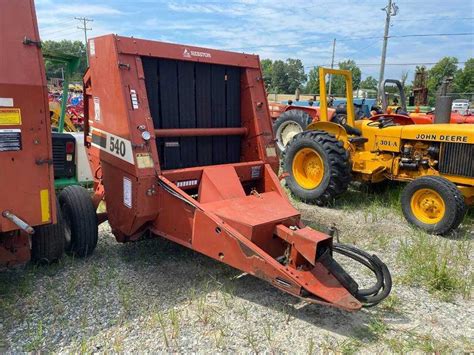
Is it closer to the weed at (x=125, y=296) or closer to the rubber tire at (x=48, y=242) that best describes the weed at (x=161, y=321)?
the weed at (x=125, y=296)

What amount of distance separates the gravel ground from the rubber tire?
0.51 feet

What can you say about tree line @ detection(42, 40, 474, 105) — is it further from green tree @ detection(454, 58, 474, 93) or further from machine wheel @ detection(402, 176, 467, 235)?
machine wheel @ detection(402, 176, 467, 235)

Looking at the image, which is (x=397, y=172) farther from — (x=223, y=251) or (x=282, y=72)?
(x=282, y=72)

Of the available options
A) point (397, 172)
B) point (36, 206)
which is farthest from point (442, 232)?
point (36, 206)

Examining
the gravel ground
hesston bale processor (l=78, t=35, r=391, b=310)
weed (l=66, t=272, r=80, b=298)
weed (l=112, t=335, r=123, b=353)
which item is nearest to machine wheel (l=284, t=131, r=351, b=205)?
hesston bale processor (l=78, t=35, r=391, b=310)

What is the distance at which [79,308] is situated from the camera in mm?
3193

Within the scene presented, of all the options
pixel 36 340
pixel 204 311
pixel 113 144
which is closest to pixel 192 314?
pixel 204 311

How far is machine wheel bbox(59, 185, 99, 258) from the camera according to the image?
3994 millimetres

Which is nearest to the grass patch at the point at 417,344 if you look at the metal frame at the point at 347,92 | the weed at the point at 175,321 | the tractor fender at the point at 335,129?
the weed at the point at 175,321

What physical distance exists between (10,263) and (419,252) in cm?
375

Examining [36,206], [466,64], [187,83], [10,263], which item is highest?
[466,64]

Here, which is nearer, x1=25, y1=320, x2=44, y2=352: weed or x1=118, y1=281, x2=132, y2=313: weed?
x1=25, y1=320, x2=44, y2=352: weed

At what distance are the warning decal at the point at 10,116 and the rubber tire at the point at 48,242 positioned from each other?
99 centimetres

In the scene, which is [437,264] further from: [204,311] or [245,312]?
[204,311]
